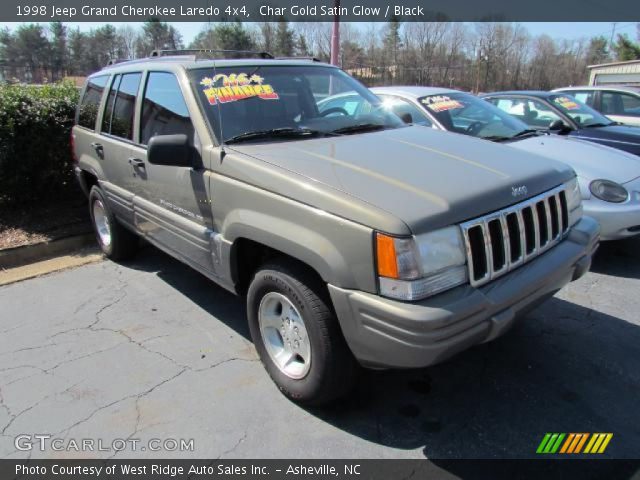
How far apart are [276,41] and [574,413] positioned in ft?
143

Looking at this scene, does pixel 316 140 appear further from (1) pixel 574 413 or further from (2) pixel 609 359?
(2) pixel 609 359

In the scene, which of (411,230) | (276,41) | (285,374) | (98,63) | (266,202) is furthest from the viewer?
(98,63)

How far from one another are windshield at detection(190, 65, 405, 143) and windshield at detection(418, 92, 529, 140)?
5.64ft

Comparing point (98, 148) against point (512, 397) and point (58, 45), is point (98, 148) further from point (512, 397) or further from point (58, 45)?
point (58, 45)

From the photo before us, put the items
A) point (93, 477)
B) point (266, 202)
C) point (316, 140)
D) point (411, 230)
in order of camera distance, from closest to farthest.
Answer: point (411, 230) < point (93, 477) < point (266, 202) < point (316, 140)

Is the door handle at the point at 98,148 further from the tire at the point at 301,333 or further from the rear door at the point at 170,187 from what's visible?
the tire at the point at 301,333

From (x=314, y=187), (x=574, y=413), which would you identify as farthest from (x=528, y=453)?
(x=314, y=187)

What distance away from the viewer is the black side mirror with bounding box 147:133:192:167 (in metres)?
2.91

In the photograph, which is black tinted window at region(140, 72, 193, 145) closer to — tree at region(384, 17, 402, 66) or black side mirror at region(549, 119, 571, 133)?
black side mirror at region(549, 119, 571, 133)

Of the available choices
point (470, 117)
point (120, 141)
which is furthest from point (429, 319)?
point (470, 117)

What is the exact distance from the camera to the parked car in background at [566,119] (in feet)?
20.0

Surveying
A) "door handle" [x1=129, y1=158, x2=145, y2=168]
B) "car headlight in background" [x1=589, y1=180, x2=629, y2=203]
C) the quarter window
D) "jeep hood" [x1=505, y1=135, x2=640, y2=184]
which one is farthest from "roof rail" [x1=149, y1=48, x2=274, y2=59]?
the quarter window

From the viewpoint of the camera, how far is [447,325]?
2088 millimetres

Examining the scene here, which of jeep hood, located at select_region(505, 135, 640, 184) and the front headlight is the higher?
jeep hood, located at select_region(505, 135, 640, 184)
